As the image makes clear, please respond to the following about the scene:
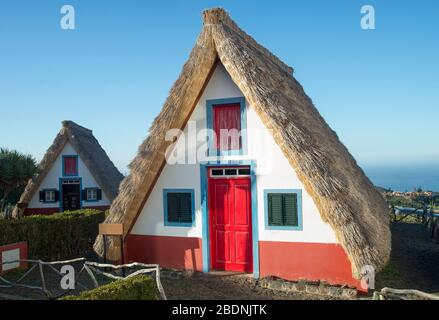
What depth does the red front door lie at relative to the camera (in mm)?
10008

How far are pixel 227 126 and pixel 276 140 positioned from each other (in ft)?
5.47

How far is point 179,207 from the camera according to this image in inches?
415

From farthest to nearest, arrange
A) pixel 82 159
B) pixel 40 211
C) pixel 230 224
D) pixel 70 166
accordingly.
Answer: pixel 40 211 → pixel 70 166 → pixel 82 159 → pixel 230 224

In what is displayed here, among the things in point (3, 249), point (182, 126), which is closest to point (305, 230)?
point (182, 126)

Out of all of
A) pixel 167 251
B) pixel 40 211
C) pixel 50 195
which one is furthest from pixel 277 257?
pixel 40 211

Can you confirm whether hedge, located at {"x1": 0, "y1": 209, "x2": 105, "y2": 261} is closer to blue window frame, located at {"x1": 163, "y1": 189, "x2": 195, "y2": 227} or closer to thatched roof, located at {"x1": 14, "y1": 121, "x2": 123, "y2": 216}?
blue window frame, located at {"x1": 163, "y1": 189, "x2": 195, "y2": 227}

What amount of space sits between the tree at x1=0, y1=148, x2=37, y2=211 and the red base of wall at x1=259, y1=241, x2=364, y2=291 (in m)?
13.7

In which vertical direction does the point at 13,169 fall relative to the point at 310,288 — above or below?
above

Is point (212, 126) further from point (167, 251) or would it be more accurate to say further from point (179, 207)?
point (167, 251)

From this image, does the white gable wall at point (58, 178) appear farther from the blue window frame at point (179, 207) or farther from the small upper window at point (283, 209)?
the small upper window at point (283, 209)

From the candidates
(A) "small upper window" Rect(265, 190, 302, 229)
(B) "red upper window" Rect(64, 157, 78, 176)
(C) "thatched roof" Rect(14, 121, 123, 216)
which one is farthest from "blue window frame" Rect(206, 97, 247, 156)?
(B) "red upper window" Rect(64, 157, 78, 176)

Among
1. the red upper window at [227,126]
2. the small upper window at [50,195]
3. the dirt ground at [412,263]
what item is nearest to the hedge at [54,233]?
the red upper window at [227,126]

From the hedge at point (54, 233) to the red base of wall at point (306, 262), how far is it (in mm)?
7360
